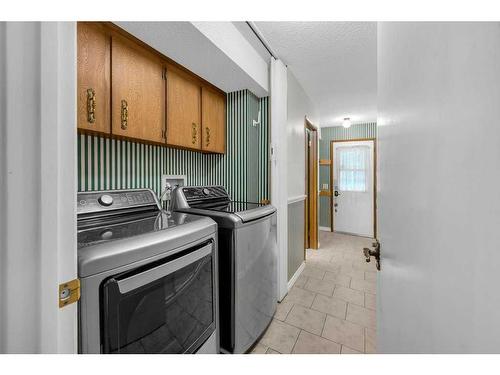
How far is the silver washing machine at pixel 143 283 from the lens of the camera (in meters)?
0.68

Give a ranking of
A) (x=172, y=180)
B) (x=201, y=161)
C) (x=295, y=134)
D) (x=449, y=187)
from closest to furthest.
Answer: (x=449, y=187)
(x=172, y=180)
(x=201, y=161)
(x=295, y=134)

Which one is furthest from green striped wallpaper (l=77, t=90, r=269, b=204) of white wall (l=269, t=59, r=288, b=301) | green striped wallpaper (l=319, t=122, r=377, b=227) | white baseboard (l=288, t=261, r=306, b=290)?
green striped wallpaper (l=319, t=122, r=377, b=227)

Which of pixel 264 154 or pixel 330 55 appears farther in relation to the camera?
pixel 264 154

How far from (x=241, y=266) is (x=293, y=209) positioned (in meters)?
1.31

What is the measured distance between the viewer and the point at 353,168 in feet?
14.9

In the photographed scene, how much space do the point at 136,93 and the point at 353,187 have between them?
14.7 ft

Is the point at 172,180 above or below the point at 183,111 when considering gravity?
below

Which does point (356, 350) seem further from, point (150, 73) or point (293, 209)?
point (150, 73)

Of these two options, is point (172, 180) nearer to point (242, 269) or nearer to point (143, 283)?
point (242, 269)

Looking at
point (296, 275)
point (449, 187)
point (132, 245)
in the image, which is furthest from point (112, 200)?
point (296, 275)

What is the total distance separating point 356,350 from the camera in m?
1.45

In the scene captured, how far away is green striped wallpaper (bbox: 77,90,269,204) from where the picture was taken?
1491 mm

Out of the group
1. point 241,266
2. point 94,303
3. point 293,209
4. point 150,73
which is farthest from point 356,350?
point 150,73

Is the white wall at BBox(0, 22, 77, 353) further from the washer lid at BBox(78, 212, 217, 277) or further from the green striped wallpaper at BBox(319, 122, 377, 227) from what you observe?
the green striped wallpaper at BBox(319, 122, 377, 227)
